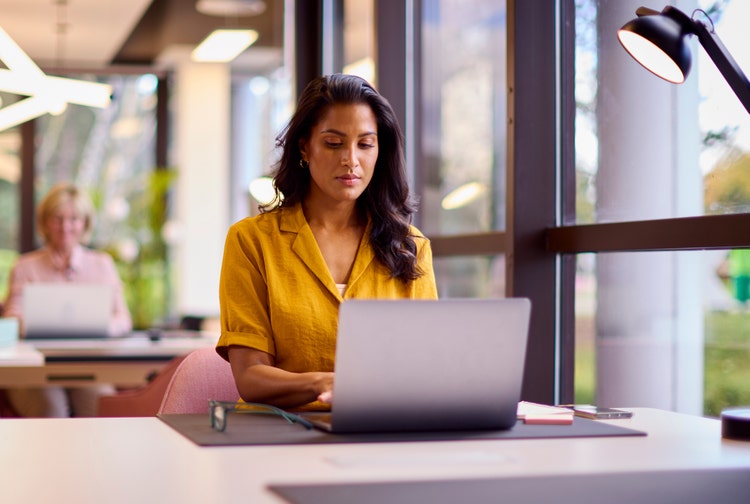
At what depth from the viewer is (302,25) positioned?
5.96m

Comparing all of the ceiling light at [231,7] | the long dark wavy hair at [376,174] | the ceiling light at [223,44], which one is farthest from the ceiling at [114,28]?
the long dark wavy hair at [376,174]

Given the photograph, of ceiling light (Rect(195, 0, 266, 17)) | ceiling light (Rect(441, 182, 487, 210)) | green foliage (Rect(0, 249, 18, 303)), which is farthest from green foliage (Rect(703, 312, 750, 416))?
green foliage (Rect(0, 249, 18, 303))

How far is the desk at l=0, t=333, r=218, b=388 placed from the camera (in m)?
4.02

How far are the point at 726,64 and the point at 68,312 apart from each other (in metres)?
3.79

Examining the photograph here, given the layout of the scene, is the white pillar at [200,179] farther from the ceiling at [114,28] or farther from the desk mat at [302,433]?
the desk mat at [302,433]

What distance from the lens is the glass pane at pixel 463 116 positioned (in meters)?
4.23

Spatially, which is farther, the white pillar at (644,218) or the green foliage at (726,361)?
the white pillar at (644,218)

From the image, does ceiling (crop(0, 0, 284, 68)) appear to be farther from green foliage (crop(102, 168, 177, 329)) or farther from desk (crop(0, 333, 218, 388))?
desk (crop(0, 333, 218, 388))

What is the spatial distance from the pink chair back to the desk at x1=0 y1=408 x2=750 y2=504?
325mm

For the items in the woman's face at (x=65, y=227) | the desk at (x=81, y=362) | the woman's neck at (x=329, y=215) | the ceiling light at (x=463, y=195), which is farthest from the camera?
the woman's face at (x=65, y=227)

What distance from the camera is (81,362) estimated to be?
4273mm

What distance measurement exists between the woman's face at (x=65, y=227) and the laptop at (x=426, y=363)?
165 inches

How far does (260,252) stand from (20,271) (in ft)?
12.4

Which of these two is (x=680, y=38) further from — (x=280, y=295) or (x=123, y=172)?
(x=123, y=172)
